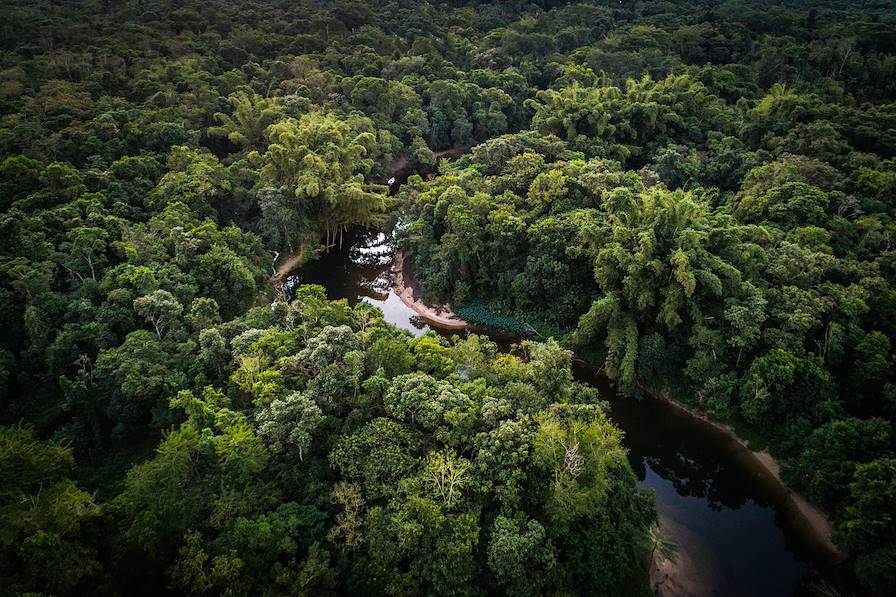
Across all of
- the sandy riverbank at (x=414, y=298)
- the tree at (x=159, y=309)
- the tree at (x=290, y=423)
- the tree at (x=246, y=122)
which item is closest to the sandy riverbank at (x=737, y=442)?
the sandy riverbank at (x=414, y=298)

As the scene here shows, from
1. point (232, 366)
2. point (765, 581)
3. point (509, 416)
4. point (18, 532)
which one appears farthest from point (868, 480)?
point (18, 532)

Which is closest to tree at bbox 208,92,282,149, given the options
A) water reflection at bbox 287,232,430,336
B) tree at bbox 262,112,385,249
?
tree at bbox 262,112,385,249

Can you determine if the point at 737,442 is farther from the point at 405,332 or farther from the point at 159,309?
the point at 159,309

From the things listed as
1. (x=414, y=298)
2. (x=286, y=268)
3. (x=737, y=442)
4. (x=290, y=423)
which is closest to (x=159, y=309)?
(x=290, y=423)

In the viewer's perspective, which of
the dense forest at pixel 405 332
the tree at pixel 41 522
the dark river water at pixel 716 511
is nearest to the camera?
the tree at pixel 41 522

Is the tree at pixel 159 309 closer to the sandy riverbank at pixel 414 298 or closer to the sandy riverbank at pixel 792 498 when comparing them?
the sandy riverbank at pixel 414 298

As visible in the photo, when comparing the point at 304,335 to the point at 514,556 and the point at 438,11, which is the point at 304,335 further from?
the point at 438,11
